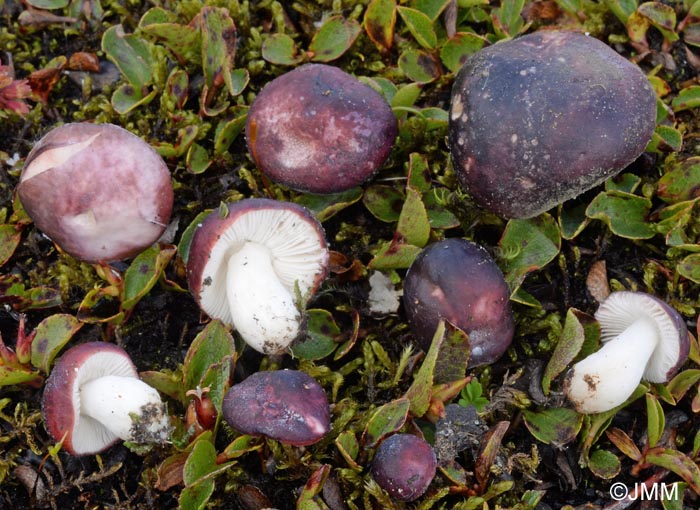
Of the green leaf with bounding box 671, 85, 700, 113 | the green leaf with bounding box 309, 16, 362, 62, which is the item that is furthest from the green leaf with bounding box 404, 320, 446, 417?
the green leaf with bounding box 671, 85, 700, 113

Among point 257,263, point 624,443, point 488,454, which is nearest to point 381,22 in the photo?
point 257,263

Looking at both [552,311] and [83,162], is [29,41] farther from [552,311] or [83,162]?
[552,311]

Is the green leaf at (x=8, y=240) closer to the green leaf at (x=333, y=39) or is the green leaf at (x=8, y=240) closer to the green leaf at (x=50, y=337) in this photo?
the green leaf at (x=50, y=337)

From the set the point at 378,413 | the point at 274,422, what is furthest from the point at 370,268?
the point at 274,422

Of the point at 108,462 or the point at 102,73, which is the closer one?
the point at 108,462

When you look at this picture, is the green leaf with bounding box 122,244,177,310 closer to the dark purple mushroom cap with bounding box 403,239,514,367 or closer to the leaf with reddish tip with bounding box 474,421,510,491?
the dark purple mushroom cap with bounding box 403,239,514,367

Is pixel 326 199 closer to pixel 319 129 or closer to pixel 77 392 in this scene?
pixel 319 129
